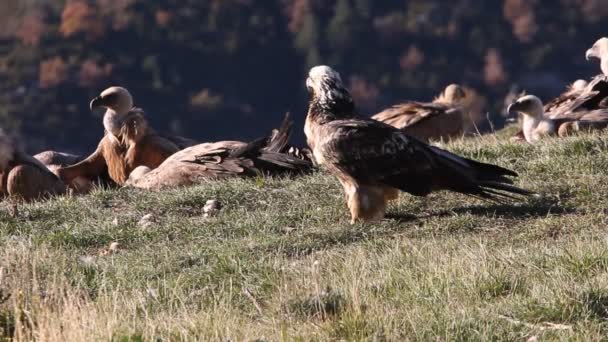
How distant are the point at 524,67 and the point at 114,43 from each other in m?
21.8

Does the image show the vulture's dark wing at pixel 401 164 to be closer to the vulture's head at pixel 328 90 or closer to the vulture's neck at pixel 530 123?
the vulture's head at pixel 328 90

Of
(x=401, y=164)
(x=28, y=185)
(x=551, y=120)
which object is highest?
(x=401, y=164)

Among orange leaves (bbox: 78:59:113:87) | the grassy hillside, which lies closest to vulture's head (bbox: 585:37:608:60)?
the grassy hillside

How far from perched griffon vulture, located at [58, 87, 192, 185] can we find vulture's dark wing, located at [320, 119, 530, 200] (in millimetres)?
4714

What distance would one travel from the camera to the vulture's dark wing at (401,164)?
8.75 meters

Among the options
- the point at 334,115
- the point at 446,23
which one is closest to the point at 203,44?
the point at 446,23

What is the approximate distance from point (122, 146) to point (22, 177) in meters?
1.81

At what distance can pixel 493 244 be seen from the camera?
783 centimetres

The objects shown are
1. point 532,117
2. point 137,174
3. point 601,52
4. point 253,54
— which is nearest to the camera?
point 137,174

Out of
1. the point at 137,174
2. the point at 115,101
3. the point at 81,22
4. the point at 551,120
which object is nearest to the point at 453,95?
the point at 551,120

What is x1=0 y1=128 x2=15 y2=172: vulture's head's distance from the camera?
12.2 meters

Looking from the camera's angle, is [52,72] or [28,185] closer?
[28,185]

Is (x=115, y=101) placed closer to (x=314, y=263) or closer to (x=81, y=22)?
(x=314, y=263)

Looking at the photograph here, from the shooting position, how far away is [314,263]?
733cm
